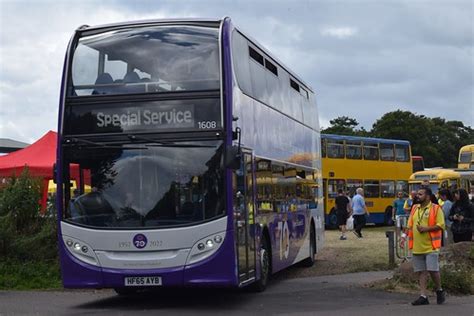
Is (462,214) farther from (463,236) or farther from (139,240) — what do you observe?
(139,240)

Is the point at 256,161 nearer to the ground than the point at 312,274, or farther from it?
farther from it

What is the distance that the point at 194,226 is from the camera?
11.5m

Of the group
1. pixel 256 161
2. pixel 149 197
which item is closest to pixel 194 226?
pixel 149 197

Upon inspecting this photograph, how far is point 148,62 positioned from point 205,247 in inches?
118

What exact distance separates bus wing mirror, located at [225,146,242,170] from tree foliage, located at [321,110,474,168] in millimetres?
80286

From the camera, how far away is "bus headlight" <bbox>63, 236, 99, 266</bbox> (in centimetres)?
1173

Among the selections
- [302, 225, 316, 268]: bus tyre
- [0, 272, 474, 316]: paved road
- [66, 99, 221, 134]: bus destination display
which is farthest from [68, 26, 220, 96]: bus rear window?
[302, 225, 316, 268]: bus tyre

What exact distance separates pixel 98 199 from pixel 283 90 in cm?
606

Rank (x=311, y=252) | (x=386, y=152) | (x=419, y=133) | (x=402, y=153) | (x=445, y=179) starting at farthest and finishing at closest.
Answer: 1. (x=419, y=133)
2. (x=402, y=153)
3. (x=386, y=152)
4. (x=445, y=179)
5. (x=311, y=252)

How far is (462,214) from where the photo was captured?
17703 mm

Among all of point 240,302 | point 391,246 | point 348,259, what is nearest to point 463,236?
point 391,246

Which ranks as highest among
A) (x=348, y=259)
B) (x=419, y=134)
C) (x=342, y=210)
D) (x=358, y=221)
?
(x=419, y=134)

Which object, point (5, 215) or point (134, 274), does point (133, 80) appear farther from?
point (5, 215)

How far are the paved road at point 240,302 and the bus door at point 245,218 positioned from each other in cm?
63
